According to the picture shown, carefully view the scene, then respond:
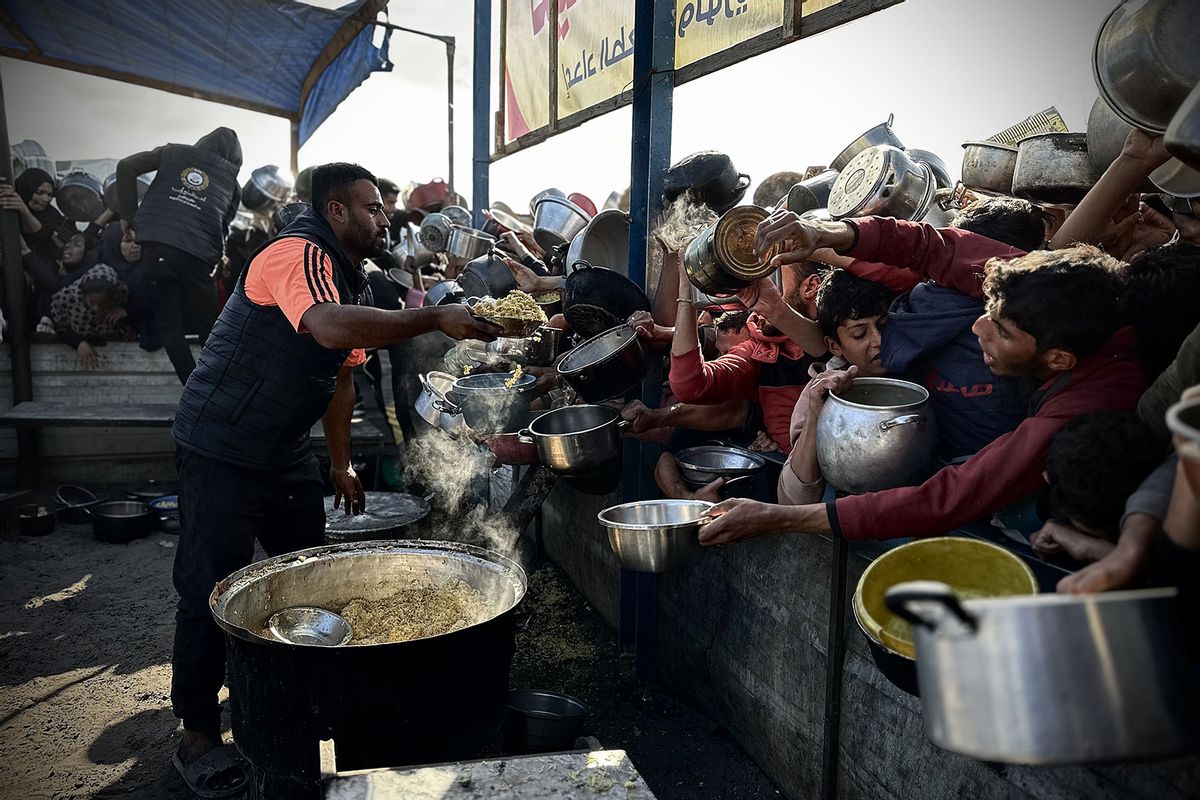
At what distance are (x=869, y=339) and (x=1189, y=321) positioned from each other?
3.35 feet

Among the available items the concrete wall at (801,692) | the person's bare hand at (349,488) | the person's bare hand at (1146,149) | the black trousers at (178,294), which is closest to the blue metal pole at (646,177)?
the concrete wall at (801,692)

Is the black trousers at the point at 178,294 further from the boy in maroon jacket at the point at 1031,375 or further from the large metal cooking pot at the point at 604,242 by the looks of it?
the boy in maroon jacket at the point at 1031,375

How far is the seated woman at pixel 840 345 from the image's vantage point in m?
2.87

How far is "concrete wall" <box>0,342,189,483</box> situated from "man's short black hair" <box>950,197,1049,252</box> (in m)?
8.42

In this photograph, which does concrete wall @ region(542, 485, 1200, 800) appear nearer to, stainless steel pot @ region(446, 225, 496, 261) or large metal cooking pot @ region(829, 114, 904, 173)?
large metal cooking pot @ region(829, 114, 904, 173)

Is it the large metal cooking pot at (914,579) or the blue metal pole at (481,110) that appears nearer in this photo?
the large metal cooking pot at (914,579)

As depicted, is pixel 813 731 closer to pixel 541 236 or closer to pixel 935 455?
pixel 935 455

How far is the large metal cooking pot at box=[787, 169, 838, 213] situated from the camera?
420cm

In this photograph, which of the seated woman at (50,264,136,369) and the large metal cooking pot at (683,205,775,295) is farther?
the seated woman at (50,264,136,369)

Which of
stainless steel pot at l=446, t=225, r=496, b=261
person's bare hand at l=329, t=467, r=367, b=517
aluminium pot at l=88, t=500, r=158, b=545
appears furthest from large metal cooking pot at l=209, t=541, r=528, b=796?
A: stainless steel pot at l=446, t=225, r=496, b=261

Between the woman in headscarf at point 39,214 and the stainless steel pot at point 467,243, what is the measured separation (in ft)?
17.9

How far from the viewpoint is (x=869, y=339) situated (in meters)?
2.92

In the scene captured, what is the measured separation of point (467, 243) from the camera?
307 inches

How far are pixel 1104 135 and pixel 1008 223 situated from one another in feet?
1.92
